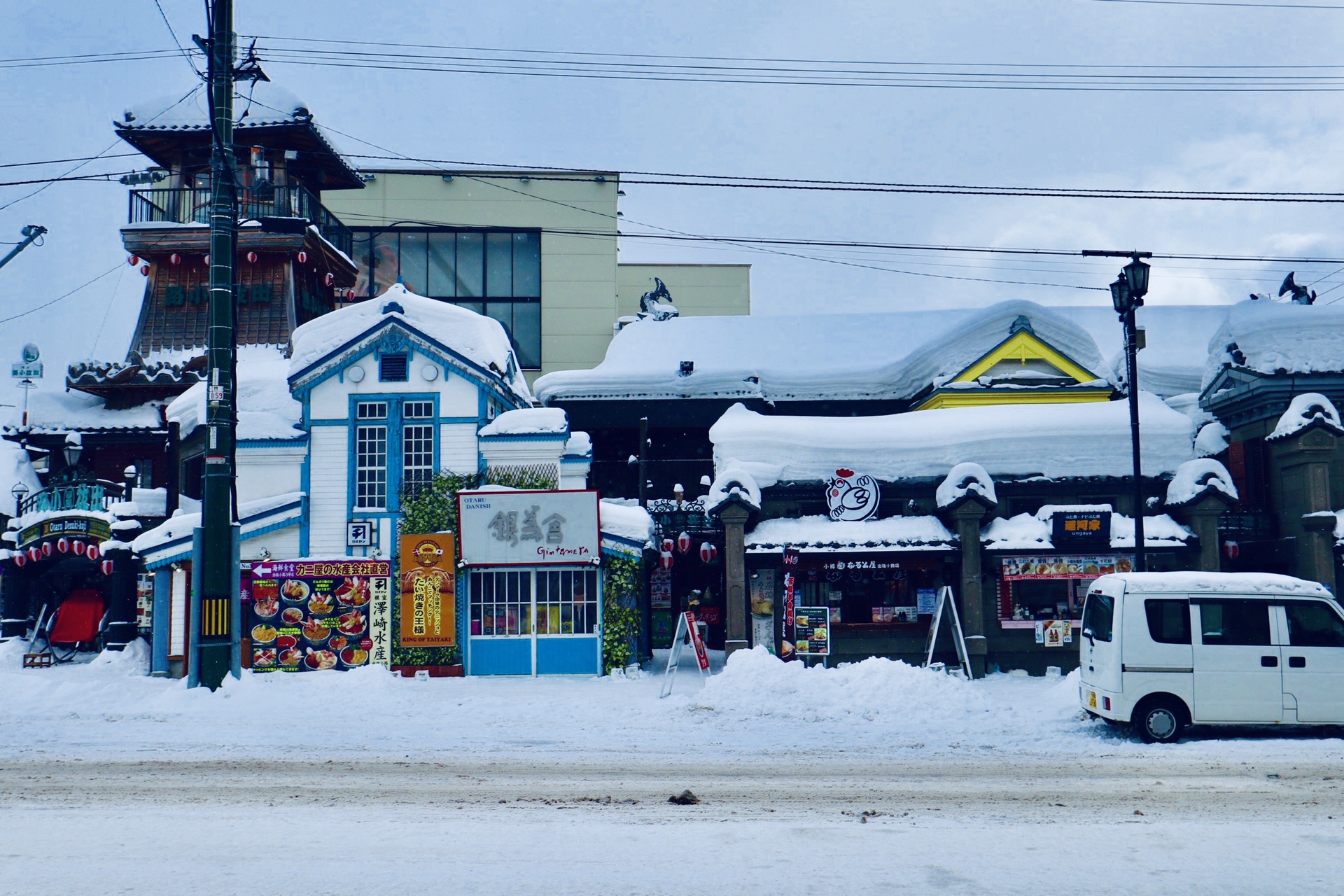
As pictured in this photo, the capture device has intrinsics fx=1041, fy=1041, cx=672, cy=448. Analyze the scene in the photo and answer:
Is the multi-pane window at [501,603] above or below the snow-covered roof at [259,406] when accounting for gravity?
below

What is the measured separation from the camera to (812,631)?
66.7ft

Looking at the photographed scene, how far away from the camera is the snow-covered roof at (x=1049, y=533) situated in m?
20.3

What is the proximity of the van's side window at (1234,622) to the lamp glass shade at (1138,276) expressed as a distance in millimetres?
5675

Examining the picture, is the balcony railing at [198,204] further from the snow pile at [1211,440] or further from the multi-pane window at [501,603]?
the snow pile at [1211,440]

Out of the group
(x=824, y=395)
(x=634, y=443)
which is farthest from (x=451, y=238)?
(x=824, y=395)

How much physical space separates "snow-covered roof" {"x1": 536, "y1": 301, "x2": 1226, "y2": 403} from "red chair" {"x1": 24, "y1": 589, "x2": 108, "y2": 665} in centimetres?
1273

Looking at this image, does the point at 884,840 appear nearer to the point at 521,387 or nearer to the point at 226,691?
the point at 226,691

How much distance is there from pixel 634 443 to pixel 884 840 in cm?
2287

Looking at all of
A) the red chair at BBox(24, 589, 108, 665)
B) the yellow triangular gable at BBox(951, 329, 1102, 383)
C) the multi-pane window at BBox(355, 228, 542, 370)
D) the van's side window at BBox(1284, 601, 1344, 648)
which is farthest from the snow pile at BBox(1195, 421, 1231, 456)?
the multi-pane window at BBox(355, 228, 542, 370)

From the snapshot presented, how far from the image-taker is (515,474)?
22.0 m

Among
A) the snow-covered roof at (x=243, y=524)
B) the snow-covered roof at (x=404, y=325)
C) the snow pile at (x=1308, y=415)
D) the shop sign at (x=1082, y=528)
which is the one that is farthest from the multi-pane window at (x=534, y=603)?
the snow pile at (x=1308, y=415)

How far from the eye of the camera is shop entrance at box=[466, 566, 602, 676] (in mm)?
21094

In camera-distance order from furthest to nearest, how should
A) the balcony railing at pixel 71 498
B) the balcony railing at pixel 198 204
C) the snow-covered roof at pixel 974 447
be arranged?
the balcony railing at pixel 198 204
the balcony railing at pixel 71 498
the snow-covered roof at pixel 974 447

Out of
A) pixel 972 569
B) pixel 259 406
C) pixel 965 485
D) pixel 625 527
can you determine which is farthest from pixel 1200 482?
pixel 259 406
